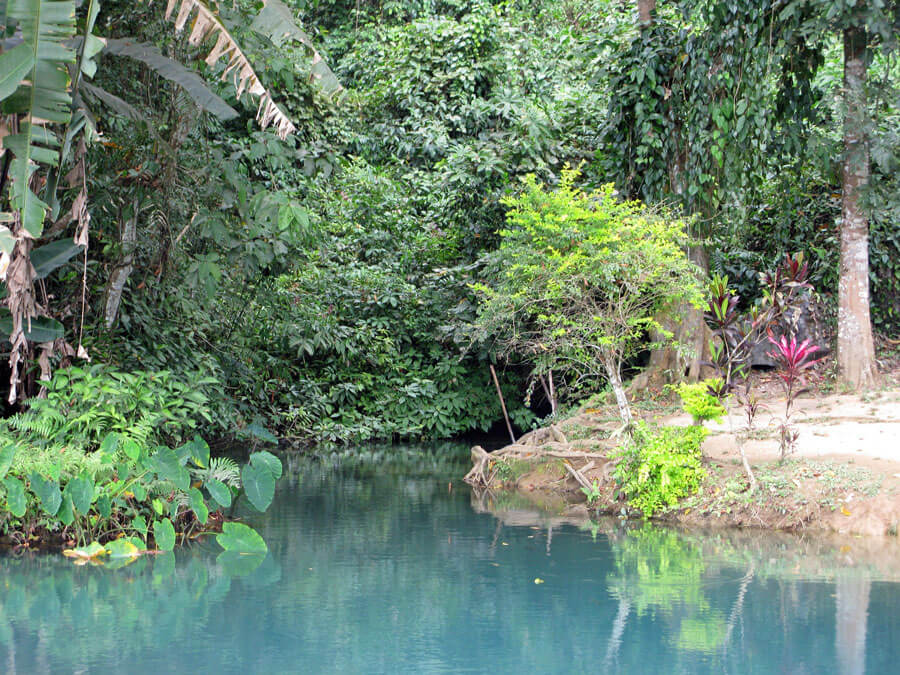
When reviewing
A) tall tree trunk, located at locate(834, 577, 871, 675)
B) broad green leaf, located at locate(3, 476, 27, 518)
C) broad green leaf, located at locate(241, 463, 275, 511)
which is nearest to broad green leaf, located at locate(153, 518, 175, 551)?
broad green leaf, located at locate(241, 463, 275, 511)

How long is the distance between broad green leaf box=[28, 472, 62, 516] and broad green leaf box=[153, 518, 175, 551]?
2.65 feet

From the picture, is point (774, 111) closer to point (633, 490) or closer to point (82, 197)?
point (633, 490)

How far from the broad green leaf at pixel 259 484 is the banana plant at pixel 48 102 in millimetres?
2147

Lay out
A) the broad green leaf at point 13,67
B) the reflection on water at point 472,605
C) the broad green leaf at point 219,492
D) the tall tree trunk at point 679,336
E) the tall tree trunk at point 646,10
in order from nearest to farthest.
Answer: the reflection on water at point 472,605 → the broad green leaf at point 13,67 → the broad green leaf at point 219,492 → the tall tree trunk at point 679,336 → the tall tree trunk at point 646,10

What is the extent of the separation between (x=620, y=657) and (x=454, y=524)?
4.09 metres

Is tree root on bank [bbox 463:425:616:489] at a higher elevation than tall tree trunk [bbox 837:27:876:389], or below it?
below

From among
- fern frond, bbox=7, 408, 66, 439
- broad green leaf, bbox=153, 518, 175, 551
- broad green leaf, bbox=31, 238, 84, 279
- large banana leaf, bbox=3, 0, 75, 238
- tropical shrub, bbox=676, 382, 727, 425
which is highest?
large banana leaf, bbox=3, 0, 75, 238

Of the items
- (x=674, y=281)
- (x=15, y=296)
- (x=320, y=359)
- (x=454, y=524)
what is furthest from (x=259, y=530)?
(x=320, y=359)

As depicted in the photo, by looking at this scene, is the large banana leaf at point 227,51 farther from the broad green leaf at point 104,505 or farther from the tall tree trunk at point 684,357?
the tall tree trunk at point 684,357

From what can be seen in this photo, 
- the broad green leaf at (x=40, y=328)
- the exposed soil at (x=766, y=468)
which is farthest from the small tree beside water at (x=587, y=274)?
the broad green leaf at (x=40, y=328)

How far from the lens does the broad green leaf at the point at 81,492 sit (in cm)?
750

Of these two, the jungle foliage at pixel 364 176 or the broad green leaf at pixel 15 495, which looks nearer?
the broad green leaf at pixel 15 495

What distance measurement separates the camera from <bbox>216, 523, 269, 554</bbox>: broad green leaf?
7969mm

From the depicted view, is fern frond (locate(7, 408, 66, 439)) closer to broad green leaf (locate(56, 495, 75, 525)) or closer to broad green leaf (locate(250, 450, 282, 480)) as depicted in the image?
broad green leaf (locate(56, 495, 75, 525))
